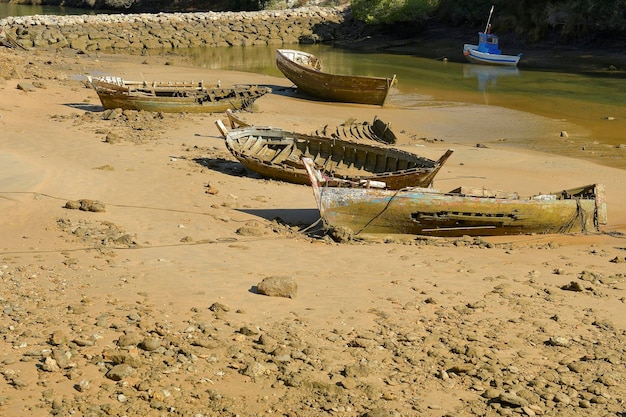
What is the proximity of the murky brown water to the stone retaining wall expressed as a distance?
259 centimetres

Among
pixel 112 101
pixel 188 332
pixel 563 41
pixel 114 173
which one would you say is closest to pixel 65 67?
pixel 112 101

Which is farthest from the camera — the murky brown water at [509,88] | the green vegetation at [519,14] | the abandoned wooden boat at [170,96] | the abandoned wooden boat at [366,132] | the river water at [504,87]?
the green vegetation at [519,14]

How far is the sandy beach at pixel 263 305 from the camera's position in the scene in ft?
22.6

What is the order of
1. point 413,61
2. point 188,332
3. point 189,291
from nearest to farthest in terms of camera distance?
point 188,332
point 189,291
point 413,61

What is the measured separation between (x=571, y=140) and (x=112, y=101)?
11427mm

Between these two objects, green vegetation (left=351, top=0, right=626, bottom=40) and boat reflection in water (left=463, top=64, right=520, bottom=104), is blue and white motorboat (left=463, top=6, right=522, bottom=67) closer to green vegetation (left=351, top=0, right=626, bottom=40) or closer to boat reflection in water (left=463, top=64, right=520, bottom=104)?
boat reflection in water (left=463, top=64, right=520, bottom=104)

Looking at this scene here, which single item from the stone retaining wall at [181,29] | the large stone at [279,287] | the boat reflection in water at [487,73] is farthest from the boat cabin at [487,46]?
the large stone at [279,287]

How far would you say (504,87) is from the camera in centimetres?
3011

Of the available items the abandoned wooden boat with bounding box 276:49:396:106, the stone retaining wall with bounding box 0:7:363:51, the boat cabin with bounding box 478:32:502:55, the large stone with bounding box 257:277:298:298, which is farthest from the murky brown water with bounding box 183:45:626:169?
the large stone with bounding box 257:277:298:298

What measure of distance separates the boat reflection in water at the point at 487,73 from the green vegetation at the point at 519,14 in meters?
5.52

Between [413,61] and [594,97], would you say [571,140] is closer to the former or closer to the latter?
[594,97]

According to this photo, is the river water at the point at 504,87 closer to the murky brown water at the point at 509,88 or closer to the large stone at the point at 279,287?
the murky brown water at the point at 509,88

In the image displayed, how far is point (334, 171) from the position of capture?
14.8m

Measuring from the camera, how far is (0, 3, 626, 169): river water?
20953mm
